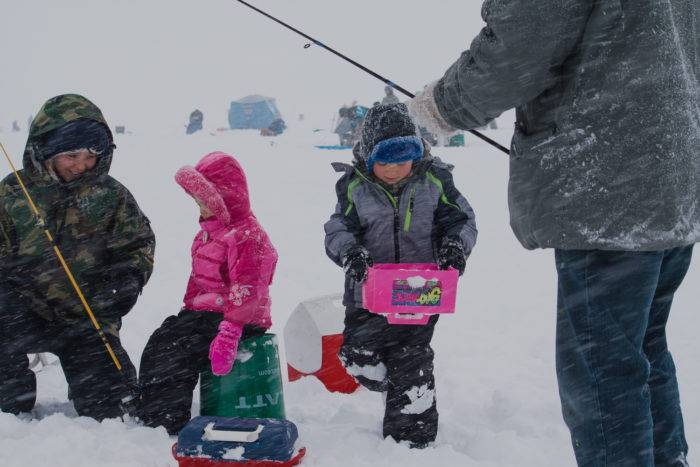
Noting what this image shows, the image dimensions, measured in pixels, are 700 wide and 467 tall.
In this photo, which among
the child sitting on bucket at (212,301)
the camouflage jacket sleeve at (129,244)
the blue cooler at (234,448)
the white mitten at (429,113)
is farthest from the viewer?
the camouflage jacket sleeve at (129,244)

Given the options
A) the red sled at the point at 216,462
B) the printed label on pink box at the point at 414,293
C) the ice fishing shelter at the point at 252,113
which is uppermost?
the ice fishing shelter at the point at 252,113

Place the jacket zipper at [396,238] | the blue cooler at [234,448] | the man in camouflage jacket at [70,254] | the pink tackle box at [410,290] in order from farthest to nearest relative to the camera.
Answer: the man in camouflage jacket at [70,254] → the jacket zipper at [396,238] → the pink tackle box at [410,290] → the blue cooler at [234,448]

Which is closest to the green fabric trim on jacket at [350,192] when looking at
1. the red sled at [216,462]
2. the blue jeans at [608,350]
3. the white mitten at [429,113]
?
the white mitten at [429,113]

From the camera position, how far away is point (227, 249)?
9.73 feet

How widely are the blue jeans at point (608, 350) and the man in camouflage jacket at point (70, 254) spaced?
7.73 feet

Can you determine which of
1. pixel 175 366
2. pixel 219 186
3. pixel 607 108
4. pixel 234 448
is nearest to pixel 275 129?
pixel 219 186

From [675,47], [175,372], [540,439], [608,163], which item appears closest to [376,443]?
[540,439]

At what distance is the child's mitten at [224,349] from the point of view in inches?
105

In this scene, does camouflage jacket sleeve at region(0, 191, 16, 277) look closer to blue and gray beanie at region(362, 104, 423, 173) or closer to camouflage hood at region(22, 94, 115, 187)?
camouflage hood at region(22, 94, 115, 187)

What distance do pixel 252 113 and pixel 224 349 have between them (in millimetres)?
30357

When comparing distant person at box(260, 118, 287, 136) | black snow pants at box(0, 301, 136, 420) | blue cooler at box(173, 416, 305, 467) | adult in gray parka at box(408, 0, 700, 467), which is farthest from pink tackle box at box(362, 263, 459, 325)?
distant person at box(260, 118, 287, 136)

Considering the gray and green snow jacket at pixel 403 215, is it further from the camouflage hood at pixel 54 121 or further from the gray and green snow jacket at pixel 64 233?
the camouflage hood at pixel 54 121

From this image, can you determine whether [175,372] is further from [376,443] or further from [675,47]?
[675,47]

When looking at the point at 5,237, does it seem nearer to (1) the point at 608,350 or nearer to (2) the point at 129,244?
(2) the point at 129,244
